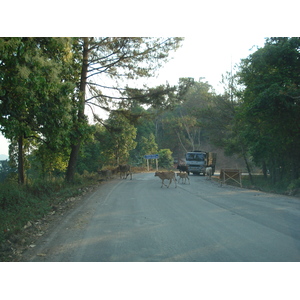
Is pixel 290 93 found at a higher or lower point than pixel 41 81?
higher

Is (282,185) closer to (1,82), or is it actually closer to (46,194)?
(46,194)

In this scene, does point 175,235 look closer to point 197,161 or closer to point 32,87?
point 32,87

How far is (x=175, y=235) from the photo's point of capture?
24.3 feet

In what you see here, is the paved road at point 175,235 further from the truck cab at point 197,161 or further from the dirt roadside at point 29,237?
the truck cab at point 197,161

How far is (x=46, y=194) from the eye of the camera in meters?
16.0

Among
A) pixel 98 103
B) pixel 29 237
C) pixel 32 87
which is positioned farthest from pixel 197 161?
pixel 29 237

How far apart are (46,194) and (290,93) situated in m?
14.9

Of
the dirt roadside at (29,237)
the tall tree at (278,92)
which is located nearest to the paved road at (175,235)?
the dirt roadside at (29,237)

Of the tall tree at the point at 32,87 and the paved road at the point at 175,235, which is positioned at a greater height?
the tall tree at the point at 32,87

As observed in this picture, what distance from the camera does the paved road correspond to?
5945mm

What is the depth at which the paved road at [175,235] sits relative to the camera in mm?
5945

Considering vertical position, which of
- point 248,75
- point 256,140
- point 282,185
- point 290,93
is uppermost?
point 248,75
